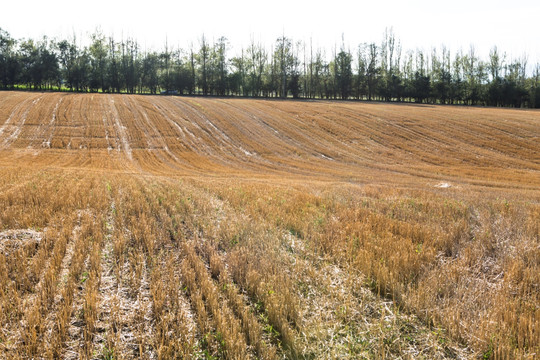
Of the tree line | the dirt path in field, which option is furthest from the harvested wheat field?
the tree line

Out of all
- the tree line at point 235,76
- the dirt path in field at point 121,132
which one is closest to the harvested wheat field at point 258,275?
the dirt path in field at point 121,132

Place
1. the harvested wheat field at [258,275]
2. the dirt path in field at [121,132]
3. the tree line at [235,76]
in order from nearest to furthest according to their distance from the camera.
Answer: the harvested wheat field at [258,275], the dirt path in field at [121,132], the tree line at [235,76]

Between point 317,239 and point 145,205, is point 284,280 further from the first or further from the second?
point 145,205

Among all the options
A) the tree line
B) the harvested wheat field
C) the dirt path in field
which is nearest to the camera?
the harvested wheat field

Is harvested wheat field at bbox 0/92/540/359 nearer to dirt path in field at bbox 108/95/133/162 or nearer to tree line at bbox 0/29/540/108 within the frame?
dirt path in field at bbox 108/95/133/162

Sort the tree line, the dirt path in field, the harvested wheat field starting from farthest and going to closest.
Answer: the tree line
the dirt path in field
the harvested wheat field

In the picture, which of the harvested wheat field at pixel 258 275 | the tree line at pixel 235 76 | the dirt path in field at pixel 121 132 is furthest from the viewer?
the tree line at pixel 235 76

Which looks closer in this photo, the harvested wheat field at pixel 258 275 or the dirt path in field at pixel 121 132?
the harvested wheat field at pixel 258 275

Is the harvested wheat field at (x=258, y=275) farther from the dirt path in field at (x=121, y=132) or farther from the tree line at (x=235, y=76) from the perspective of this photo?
the tree line at (x=235, y=76)

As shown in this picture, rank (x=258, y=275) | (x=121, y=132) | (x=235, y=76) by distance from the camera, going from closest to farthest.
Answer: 1. (x=258, y=275)
2. (x=121, y=132)
3. (x=235, y=76)

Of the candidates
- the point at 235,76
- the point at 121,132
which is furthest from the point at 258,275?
the point at 235,76

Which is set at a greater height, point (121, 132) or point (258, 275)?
point (121, 132)

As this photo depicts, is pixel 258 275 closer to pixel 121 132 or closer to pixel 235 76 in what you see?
pixel 121 132

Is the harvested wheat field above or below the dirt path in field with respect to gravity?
below
